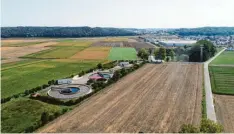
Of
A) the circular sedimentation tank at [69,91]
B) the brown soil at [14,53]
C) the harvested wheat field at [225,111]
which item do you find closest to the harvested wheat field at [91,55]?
the brown soil at [14,53]

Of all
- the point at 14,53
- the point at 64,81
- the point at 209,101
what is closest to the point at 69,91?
the point at 64,81

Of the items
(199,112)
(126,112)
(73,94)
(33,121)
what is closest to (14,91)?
(73,94)

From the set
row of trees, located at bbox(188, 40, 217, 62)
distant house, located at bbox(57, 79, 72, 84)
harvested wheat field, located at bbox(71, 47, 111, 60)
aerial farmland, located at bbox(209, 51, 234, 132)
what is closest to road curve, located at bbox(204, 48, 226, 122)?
aerial farmland, located at bbox(209, 51, 234, 132)

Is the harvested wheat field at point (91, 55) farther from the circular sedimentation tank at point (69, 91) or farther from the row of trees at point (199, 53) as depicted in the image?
the circular sedimentation tank at point (69, 91)

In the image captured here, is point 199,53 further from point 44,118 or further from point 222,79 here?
point 44,118

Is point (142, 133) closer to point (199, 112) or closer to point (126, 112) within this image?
point (126, 112)
